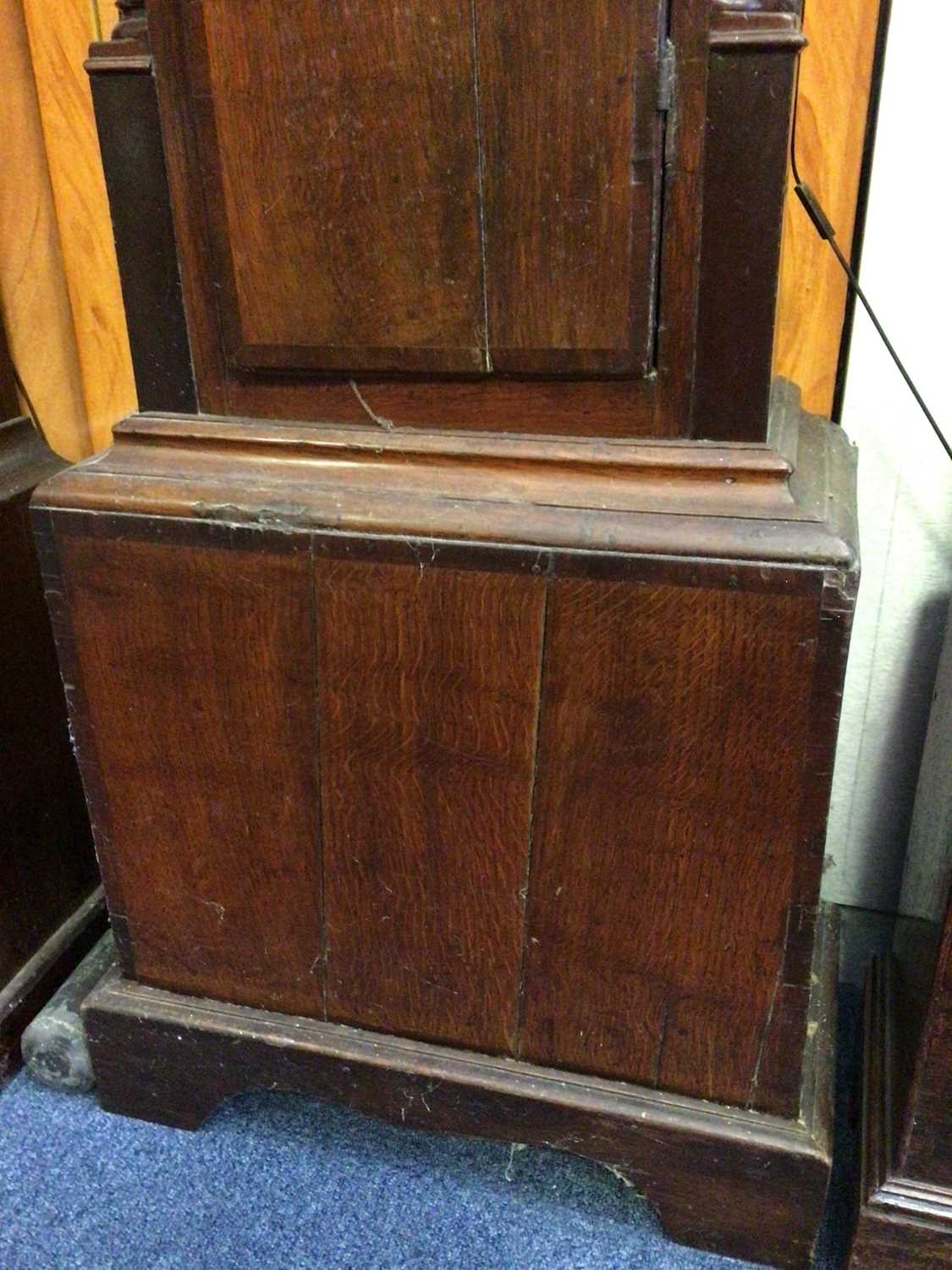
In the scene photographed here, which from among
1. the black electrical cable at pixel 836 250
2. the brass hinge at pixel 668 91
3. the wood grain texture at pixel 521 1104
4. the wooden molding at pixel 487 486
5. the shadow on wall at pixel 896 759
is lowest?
the wood grain texture at pixel 521 1104

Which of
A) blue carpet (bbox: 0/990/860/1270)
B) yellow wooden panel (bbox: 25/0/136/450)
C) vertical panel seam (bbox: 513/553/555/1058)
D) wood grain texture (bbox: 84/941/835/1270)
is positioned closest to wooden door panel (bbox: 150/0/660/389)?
vertical panel seam (bbox: 513/553/555/1058)

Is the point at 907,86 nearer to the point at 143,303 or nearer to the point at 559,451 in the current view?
the point at 559,451

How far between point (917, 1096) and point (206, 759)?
0.73 meters

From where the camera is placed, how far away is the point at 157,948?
1.15 m

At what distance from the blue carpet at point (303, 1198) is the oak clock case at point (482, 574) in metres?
0.11

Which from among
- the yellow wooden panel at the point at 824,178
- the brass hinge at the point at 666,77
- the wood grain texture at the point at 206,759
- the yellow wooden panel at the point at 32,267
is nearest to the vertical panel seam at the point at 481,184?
the brass hinge at the point at 666,77

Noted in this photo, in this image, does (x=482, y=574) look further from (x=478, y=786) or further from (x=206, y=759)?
(x=206, y=759)

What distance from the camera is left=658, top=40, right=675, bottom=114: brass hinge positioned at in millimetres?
757

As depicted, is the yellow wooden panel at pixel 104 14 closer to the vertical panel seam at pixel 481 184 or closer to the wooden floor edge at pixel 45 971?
the vertical panel seam at pixel 481 184

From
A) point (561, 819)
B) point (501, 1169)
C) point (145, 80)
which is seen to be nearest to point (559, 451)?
point (561, 819)

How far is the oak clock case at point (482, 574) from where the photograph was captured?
806 millimetres

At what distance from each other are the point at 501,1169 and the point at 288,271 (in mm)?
960

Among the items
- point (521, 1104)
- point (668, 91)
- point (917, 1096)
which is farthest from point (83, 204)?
point (917, 1096)

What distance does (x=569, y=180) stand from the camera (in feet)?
2.63
